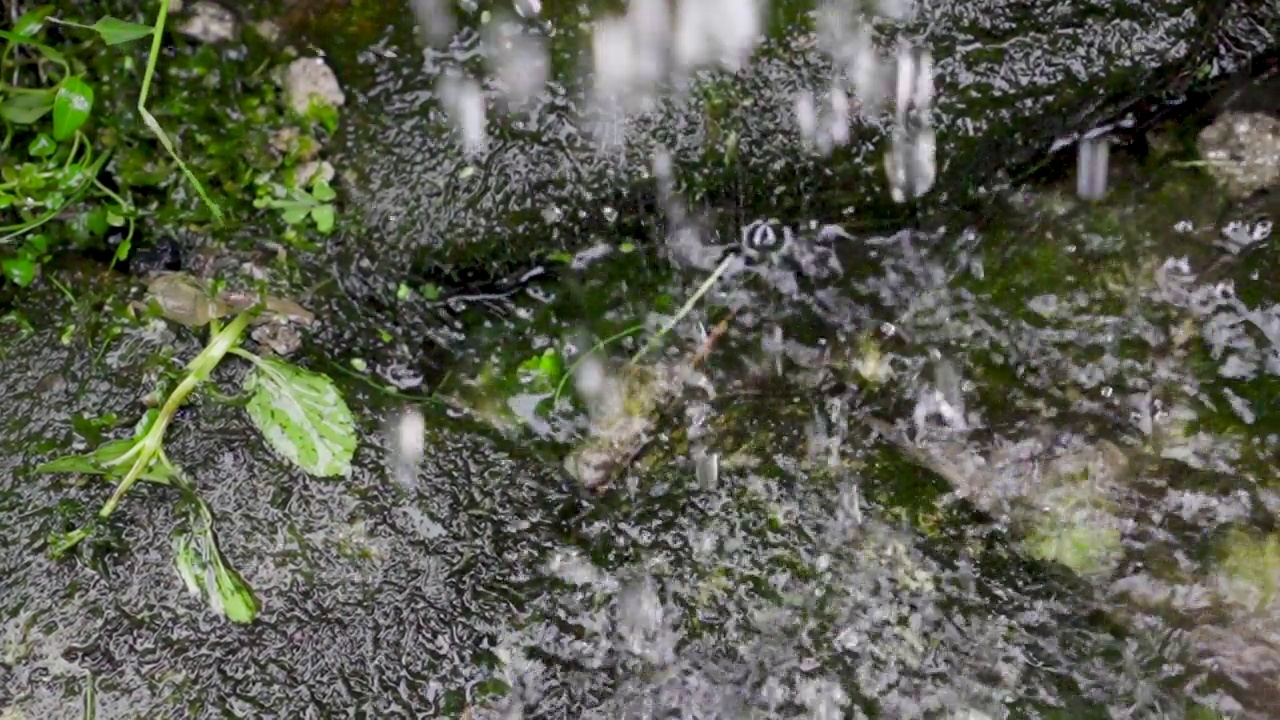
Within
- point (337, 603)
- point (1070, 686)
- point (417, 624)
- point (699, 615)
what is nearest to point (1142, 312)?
point (1070, 686)

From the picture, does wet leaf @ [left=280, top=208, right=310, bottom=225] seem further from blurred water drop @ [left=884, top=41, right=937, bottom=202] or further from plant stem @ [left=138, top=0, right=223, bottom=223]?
blurred water drop @ [left=884, top=41, right=937, bottom=202]

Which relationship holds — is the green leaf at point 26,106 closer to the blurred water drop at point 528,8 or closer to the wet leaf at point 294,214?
the wet leaf at point 294,214

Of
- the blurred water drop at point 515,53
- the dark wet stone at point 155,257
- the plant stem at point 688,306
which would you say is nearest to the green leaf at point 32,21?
the dark wet stone at point 155,257

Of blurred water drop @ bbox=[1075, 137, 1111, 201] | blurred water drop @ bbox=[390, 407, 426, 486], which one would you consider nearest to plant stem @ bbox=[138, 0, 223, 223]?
blurred water drop @ bbox=[390, 407, 426, 486]

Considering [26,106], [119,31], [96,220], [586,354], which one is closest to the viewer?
[119,31]

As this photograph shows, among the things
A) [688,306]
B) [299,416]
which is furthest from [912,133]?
[299,416]

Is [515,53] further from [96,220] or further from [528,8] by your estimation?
[96,220]
